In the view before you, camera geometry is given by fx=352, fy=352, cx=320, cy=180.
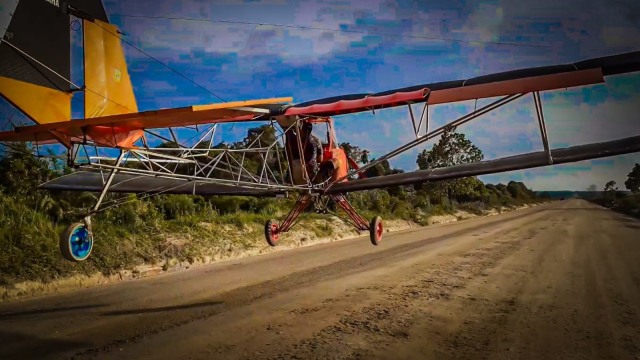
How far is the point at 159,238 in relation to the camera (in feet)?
37.7

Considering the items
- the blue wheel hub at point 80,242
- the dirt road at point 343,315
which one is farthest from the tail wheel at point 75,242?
the dirt road at point 343,315

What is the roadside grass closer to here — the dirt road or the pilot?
the dirt road

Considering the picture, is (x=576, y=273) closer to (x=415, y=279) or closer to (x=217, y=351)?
(x=415, y=279)

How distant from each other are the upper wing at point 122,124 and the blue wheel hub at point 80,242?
1405 mm

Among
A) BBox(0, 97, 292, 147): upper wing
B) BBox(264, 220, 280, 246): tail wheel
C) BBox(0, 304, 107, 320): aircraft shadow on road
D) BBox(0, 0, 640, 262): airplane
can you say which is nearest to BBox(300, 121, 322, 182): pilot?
BBox(0, 0, 640, 262): airplane

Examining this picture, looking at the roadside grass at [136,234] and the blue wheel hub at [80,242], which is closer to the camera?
the blue wheel hub at [80,242]

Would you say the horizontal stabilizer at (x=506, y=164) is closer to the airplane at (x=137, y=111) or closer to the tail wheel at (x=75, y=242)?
the airplane at (x=137, y=111)

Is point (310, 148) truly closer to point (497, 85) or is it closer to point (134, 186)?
point (134, 186)

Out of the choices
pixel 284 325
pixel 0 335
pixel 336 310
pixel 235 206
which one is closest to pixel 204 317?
pixel 284 325

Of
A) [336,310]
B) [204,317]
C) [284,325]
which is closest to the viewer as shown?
[284,325]

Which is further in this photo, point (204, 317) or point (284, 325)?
point (204, 317)

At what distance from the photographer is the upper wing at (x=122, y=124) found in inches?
189

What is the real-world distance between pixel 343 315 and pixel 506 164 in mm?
4876

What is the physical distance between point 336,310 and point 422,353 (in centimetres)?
218
